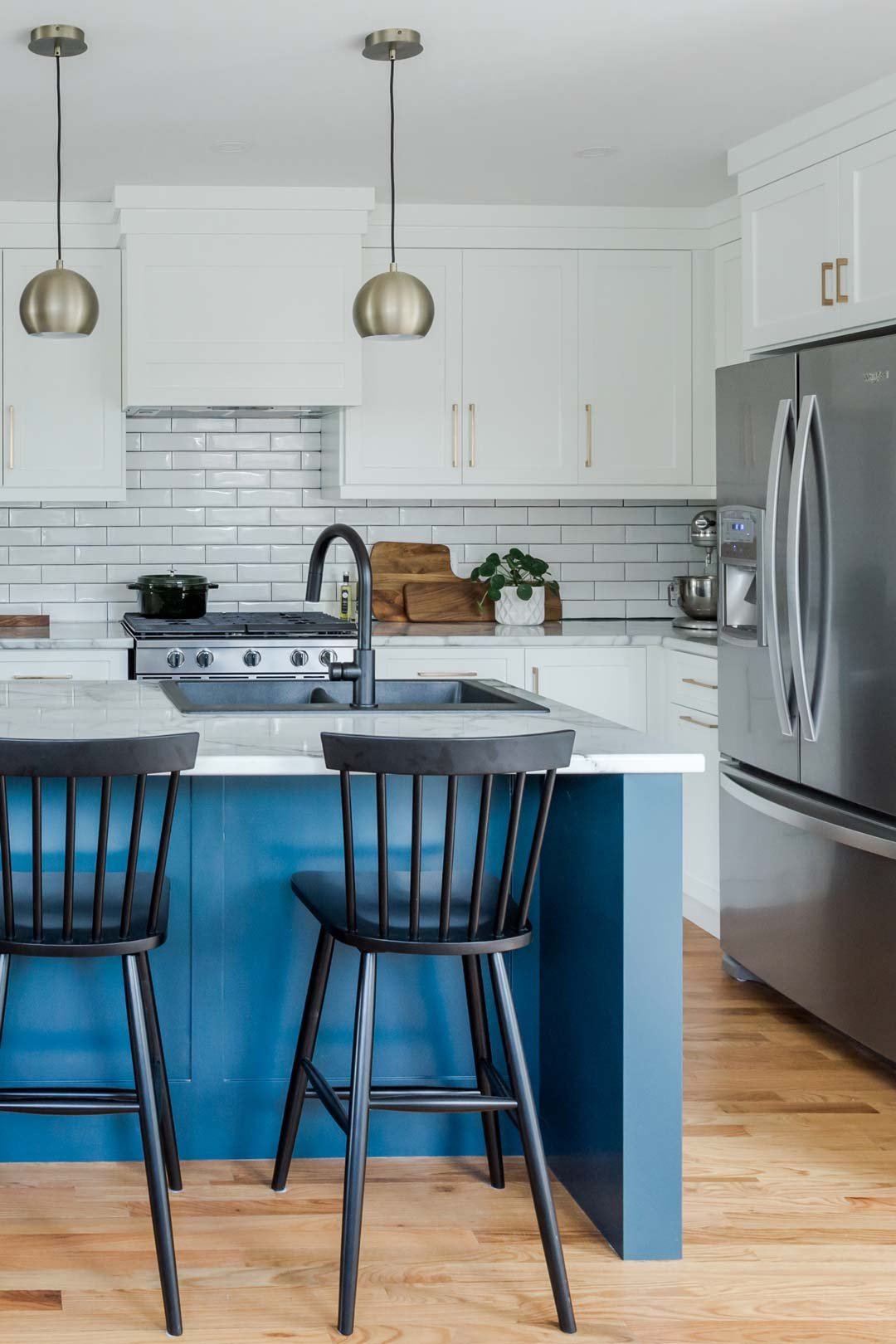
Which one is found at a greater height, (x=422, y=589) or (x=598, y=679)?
(x=422, y=589)

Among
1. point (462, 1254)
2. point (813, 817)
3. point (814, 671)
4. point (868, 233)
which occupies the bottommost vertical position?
point (462, 1254)

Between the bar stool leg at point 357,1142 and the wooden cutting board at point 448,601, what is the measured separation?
120 inches

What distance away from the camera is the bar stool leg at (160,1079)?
96.2 inches

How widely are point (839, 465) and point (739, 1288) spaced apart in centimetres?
193

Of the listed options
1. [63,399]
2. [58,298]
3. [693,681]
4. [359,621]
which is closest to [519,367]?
[693,681]

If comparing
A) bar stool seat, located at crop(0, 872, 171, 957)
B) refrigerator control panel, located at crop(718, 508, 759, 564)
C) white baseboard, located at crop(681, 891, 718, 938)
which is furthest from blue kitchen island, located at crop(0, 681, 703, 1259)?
white baseboard, located at crop(681, 891, 718, 938)

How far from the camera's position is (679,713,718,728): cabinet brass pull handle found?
4418 millimetres

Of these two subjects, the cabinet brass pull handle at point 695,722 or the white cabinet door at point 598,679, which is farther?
the white cabinet door at point 598,679

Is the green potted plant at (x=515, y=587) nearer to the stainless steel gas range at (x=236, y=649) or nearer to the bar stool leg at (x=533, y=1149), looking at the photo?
the stainless steel gas range at (x=236, y=649)

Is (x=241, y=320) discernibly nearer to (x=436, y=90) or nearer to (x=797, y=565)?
(x=436, y=90)

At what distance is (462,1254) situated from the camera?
2.41 meters

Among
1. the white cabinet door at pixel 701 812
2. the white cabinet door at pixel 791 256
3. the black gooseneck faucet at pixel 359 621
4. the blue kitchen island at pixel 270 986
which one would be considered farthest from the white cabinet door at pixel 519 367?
the blue kitchen island at pixel 270 986

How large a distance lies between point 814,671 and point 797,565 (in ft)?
0.90

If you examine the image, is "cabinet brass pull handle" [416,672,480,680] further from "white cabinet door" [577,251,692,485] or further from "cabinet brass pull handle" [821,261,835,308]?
"cabinet brass pull handle" [821,261,835,308]
